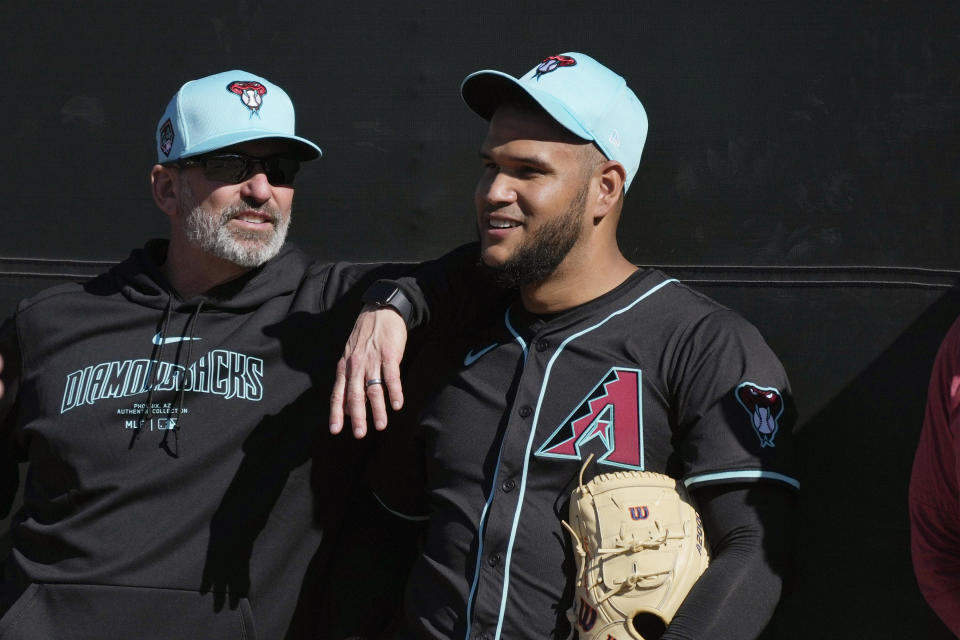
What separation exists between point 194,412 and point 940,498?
1442 millimetres

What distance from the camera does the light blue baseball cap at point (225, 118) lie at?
8.16ft

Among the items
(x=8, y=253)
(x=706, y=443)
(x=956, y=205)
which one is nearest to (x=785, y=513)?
(x=706, y=443)

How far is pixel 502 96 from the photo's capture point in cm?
229

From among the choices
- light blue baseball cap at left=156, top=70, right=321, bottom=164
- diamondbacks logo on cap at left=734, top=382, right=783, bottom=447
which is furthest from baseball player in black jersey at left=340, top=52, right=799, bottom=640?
light blue baseball cap at left=156, top=70, right=321, bottom=164

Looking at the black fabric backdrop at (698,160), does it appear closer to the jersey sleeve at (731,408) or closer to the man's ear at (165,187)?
the man's ear at (165,187)

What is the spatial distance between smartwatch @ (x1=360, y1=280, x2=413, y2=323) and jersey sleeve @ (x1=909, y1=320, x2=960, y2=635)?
3.12 ft

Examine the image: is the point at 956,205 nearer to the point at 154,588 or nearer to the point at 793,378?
the point at 793,378

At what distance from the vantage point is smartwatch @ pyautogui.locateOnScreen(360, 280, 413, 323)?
7.20 feet

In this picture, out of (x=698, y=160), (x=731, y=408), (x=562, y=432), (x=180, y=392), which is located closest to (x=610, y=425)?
(x=562, y=432)

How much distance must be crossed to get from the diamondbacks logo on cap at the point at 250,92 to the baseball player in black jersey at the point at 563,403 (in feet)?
1.66

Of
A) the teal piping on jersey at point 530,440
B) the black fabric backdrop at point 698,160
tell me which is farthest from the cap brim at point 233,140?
the teal piping on jersey at point 530,440

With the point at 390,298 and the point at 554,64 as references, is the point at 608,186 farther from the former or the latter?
the point at 390,298

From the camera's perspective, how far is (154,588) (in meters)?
2.29

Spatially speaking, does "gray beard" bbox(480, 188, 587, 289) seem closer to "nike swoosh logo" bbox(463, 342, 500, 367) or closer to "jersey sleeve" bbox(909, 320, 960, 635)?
"nike swoosh logo" bbox(463, 342, 500, 367)
